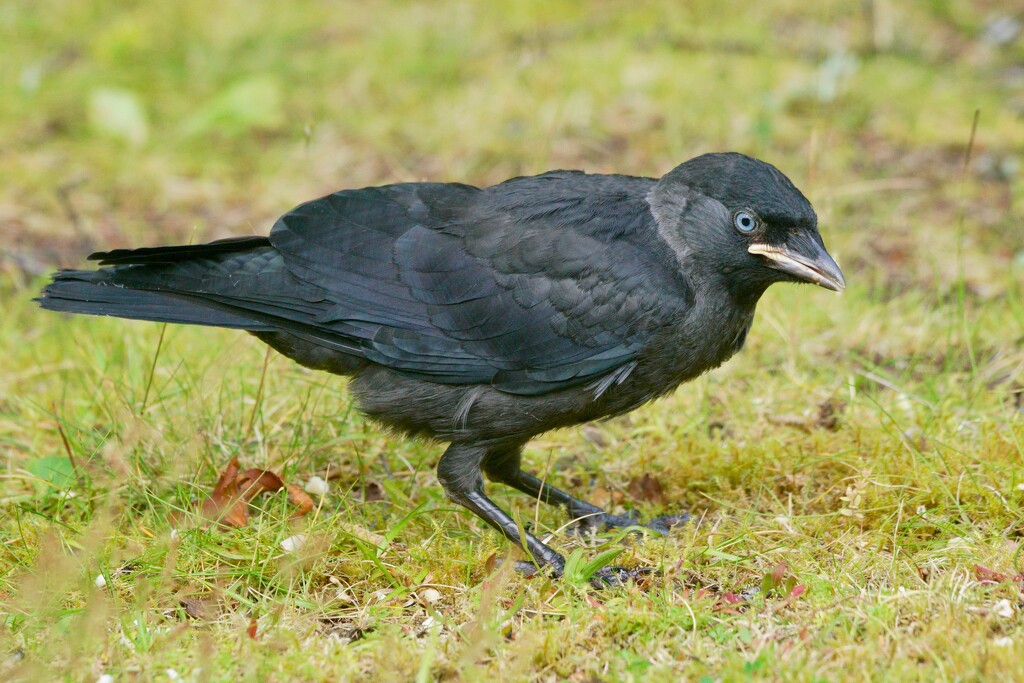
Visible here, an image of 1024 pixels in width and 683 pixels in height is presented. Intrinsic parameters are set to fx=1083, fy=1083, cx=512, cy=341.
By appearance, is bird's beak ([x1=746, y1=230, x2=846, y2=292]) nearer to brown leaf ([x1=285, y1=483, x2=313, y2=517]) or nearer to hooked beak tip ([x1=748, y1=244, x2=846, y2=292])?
hooked beak tip ([x1=748, y1=244, x2=846, y2=292])

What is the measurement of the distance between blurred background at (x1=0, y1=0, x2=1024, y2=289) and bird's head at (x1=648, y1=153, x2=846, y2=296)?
7.43ft

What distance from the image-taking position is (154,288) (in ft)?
12.4

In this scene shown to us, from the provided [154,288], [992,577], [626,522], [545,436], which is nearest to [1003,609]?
[992,577]

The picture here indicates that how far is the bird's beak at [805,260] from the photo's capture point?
3537 millimetres

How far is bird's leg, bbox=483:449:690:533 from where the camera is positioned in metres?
3.93

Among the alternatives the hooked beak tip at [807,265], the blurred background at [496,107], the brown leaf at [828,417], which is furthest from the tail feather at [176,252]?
the brown leaf at [828,417]

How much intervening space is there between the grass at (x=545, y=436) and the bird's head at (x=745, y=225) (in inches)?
29.5

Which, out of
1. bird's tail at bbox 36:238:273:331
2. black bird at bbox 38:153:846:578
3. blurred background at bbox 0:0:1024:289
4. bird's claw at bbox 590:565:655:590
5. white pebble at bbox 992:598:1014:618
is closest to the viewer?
white pebble at bbox 992:598:1014:618

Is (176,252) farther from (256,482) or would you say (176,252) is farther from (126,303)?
(256,482)

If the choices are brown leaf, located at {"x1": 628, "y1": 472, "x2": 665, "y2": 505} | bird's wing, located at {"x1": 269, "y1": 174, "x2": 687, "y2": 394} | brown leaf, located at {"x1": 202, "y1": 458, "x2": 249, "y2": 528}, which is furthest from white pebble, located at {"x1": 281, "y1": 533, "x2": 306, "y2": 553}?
brown leaf, located at {"x1": 628, "y1": 472, "x2": 665, "y2": 505}

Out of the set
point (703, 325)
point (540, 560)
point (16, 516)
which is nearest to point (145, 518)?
point (16, 516)

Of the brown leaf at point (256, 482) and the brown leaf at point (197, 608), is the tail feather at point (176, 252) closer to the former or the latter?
the brown leaf at point (256, 482)

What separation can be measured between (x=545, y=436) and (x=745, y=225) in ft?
4.72

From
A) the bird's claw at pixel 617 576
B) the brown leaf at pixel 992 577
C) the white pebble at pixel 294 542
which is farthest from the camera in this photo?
the white pebble at pixel 294 542
